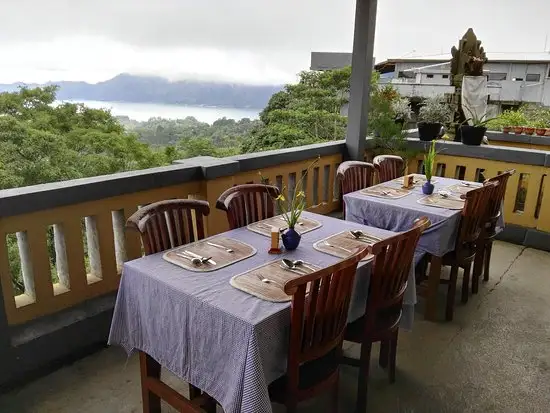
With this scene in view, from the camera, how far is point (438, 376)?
8.00ft

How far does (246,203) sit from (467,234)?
5.33 feet

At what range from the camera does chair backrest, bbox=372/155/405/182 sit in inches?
158

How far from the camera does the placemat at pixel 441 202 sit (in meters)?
3.10

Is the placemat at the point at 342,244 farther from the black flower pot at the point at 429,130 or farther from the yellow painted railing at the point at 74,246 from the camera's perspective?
the black flower pot at the point at 429,130

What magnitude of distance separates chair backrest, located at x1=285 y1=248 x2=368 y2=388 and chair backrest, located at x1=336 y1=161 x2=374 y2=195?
77.4 inches

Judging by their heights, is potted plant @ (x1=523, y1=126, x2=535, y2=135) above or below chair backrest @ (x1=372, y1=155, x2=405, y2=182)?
above

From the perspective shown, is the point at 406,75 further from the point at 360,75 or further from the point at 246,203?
the point at 246,203

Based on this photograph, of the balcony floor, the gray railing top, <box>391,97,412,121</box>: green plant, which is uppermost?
<box>391,97,412,121</box>: green plant

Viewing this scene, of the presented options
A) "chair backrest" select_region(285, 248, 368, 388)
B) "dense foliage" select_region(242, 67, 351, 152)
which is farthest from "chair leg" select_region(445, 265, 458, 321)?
"dense foliage" select_region(242, 67, 351, 152)

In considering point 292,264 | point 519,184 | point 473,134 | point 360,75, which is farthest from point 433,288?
point 473,134

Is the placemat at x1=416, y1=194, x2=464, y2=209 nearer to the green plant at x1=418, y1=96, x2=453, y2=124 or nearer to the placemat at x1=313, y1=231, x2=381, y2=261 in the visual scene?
the placemat at x1=313, y1=231, x2=381, y2=261

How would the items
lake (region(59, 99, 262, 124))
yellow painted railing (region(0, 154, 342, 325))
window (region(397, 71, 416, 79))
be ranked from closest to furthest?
yellow painted railing (region(0, 154, 342, 325)) → lake (region(59, 99, 262, 124)) → window (region(397, 71, 416, 79))

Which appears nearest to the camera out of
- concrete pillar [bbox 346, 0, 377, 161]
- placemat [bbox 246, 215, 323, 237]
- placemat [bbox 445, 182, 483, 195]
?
placemat [bbox 246, 215, 323, 237]

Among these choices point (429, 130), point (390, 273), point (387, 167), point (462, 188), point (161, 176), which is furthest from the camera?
point (429, 130)
